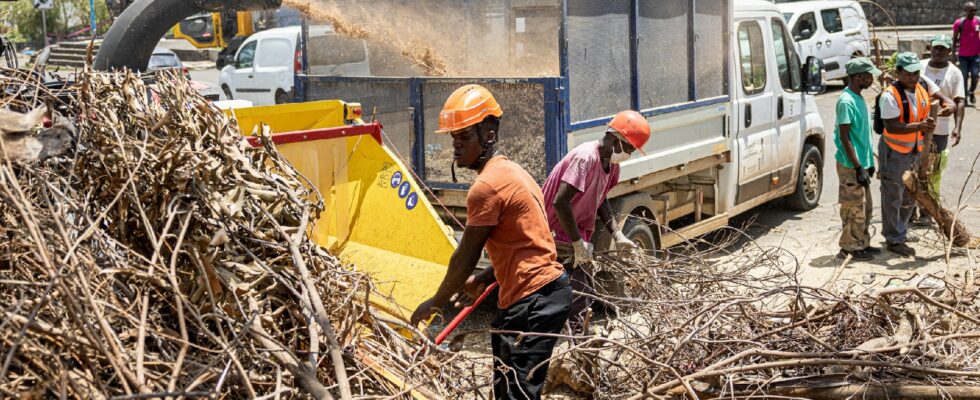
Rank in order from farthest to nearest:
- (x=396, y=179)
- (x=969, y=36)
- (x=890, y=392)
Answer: (x=969, y=36) < (x=396, y=179) < (x=890, y=392)

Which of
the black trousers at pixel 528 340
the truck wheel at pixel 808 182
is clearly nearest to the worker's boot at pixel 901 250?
the truck wheel at pixel 808 182

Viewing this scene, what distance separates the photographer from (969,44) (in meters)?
17.5

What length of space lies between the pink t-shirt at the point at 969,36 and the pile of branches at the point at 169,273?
623 inches

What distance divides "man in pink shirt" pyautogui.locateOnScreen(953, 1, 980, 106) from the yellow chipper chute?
46.6ft

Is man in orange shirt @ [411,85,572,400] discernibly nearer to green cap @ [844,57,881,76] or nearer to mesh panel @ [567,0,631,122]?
mesh panel @ [567,0,631,122]

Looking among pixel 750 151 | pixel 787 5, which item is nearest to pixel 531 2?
pixel 750 151

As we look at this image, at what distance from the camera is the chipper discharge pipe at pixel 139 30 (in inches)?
254

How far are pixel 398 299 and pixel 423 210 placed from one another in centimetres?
54

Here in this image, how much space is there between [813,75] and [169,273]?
7698mm

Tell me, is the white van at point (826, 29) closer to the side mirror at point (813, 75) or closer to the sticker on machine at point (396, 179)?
the side mirror at point (813, 75)

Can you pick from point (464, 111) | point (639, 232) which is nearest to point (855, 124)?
point (639, 232)

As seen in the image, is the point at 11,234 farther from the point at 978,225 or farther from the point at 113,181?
the point at 978,225

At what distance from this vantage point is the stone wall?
25578 millimetres

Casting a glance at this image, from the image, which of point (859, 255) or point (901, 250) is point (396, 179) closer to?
point (859, 255)
